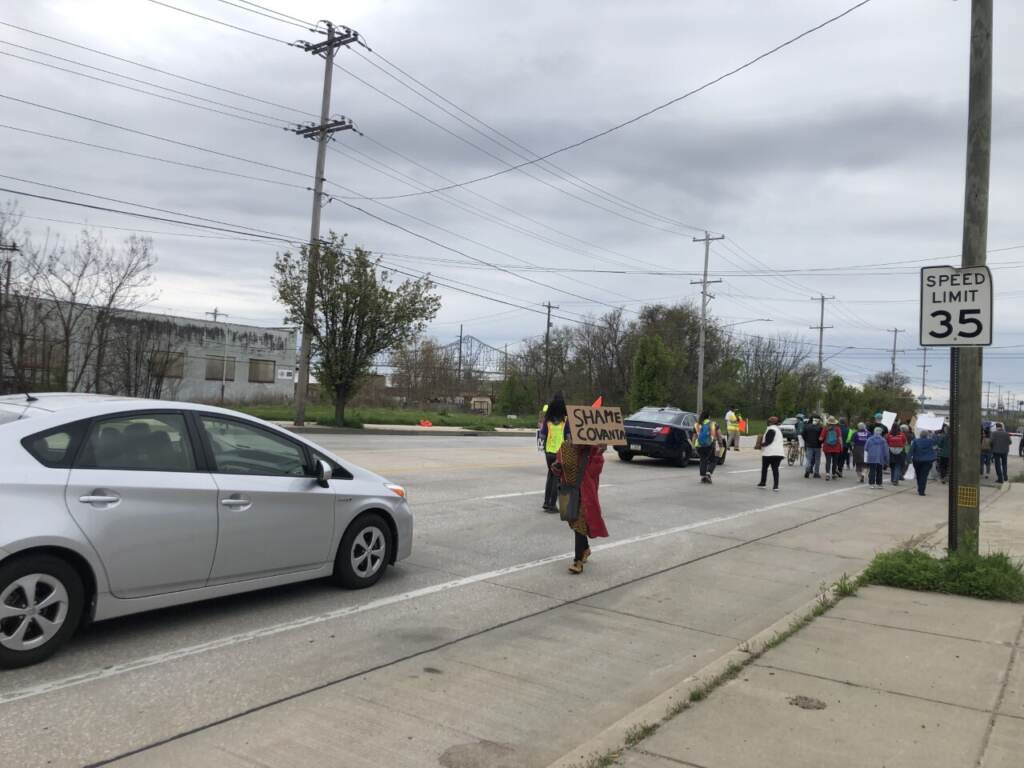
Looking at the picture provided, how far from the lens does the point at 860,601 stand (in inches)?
278

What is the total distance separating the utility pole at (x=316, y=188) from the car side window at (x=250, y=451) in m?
25.0

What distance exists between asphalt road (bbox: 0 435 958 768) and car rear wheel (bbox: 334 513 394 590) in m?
0.13

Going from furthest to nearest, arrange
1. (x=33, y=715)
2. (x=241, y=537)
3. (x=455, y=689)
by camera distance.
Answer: (x=241, y=537)
(x=455, y=689)
(x=33, y=715)

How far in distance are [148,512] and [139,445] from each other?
19.0 inches

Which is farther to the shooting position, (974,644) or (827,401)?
(827,401)

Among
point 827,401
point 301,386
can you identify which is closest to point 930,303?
point 301,386

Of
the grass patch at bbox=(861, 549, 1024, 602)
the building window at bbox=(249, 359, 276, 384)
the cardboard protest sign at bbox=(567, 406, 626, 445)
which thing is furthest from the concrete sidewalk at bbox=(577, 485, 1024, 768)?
the building window at bbox=(249, 359, 276, 384)

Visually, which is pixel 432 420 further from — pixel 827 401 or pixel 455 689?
pixel 827 401

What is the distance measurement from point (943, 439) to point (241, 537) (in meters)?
20.8

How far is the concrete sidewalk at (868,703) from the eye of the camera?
3.88 metres

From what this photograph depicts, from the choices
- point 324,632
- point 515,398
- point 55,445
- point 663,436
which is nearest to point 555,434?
point 324,632

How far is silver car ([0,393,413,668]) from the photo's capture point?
4664 mm

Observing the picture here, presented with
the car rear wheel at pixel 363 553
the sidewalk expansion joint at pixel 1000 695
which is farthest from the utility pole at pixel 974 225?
the car rear wheel at pixel 363 553

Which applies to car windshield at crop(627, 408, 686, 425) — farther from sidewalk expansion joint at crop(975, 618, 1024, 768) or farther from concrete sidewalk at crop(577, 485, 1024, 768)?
sidewalk expansion joint at crop(975, 618, 1024, 768)
